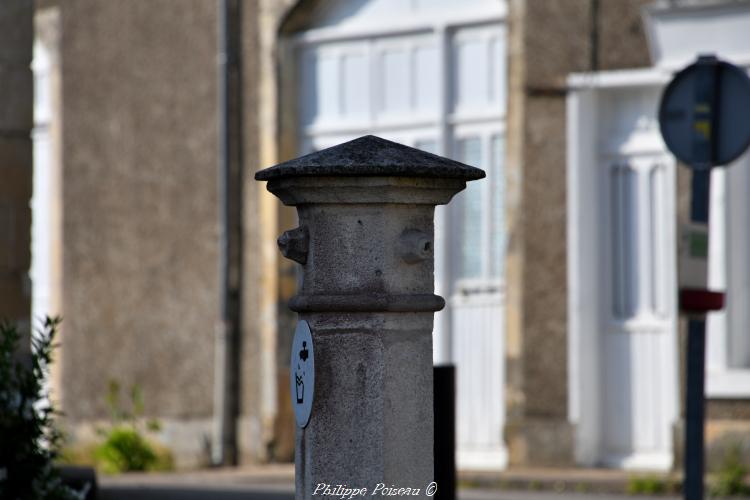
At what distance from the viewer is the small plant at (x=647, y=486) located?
10.7 meters

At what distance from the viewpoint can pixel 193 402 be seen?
13516 millimetres

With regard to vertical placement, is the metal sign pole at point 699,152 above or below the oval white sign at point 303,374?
above

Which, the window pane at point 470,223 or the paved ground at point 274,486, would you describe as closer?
the paved ground at point 274,486

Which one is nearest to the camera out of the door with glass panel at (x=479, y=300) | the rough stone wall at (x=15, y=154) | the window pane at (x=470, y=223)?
the rough stone wall at (x=15, y=154)

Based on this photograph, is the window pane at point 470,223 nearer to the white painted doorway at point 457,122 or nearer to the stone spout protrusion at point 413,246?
the white painted doorway at point 457,122

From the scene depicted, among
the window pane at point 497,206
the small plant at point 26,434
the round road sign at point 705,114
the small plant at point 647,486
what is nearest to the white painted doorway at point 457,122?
the window pane at point 497,206

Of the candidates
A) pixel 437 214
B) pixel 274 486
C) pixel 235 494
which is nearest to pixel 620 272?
pixel 437 214

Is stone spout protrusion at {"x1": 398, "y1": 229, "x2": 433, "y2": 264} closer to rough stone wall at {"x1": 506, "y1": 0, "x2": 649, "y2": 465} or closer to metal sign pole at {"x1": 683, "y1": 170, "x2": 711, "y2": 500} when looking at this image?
metal sign pole at {"x1": 683, "y1": 170, "x2": 711, "y2": 500}

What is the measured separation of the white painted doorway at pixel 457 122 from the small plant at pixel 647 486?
64.9 inches

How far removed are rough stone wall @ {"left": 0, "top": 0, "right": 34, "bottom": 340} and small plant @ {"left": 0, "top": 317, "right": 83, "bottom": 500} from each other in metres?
1.39

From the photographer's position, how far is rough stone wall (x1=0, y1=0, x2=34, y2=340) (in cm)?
907

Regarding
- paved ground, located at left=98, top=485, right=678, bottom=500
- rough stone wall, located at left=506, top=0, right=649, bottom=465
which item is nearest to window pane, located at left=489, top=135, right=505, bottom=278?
rough stone wall, located at left=506, top=0, right=649, bottom=465

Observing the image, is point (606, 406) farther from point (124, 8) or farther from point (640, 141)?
point (124, 8)

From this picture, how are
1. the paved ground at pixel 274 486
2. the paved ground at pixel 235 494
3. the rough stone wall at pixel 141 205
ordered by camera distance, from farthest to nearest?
the rough stone wall at pixel 141 205, the paved ground at pixel 274 486, the paved ground at pixel 235 494
